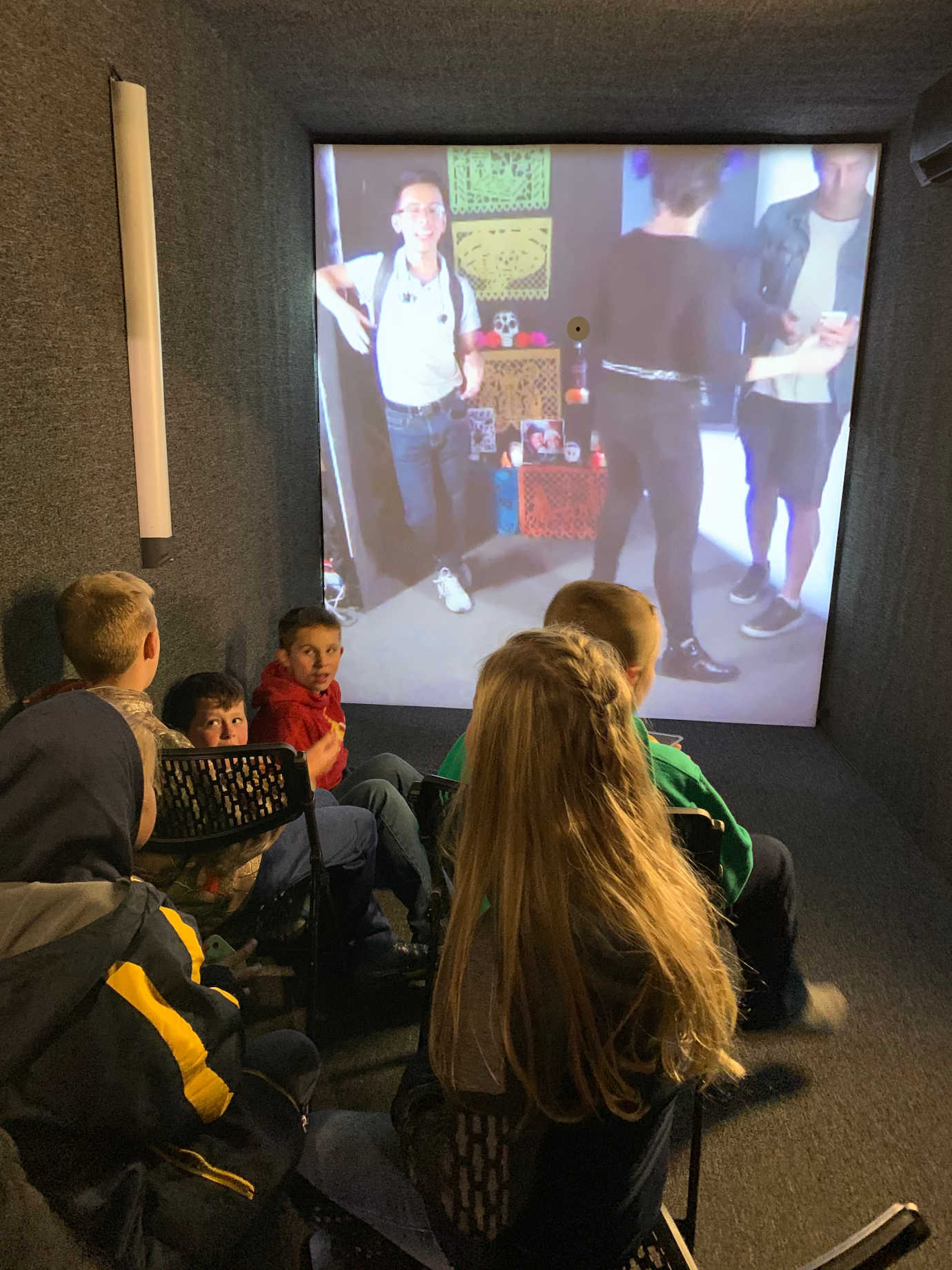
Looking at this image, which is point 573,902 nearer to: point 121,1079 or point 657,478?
point 121,1079

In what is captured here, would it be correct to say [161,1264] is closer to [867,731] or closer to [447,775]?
[447,775]

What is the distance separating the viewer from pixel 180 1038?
112 cm

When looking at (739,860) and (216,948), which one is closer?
(739,860)

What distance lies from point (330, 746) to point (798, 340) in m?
2.72

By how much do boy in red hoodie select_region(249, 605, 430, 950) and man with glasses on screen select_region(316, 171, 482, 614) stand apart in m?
1.56

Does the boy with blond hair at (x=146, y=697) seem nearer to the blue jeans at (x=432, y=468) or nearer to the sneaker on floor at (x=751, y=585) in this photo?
the blue jeans at (x=432, y=468)

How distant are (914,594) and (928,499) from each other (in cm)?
33

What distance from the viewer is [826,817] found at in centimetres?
321

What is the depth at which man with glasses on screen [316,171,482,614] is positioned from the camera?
3844 millimetres

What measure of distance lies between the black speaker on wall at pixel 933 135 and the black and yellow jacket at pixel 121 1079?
3.10 metres

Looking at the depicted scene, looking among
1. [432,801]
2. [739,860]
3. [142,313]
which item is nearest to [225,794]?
[432,801]

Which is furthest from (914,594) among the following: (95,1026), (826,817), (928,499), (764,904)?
(95,1026)

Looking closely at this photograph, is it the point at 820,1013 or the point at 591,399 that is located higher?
the point at 591,399

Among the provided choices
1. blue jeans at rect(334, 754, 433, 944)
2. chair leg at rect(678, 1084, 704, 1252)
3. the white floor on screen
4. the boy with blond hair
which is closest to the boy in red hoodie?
blue jeans at rect(334, 754, 433, 944)
